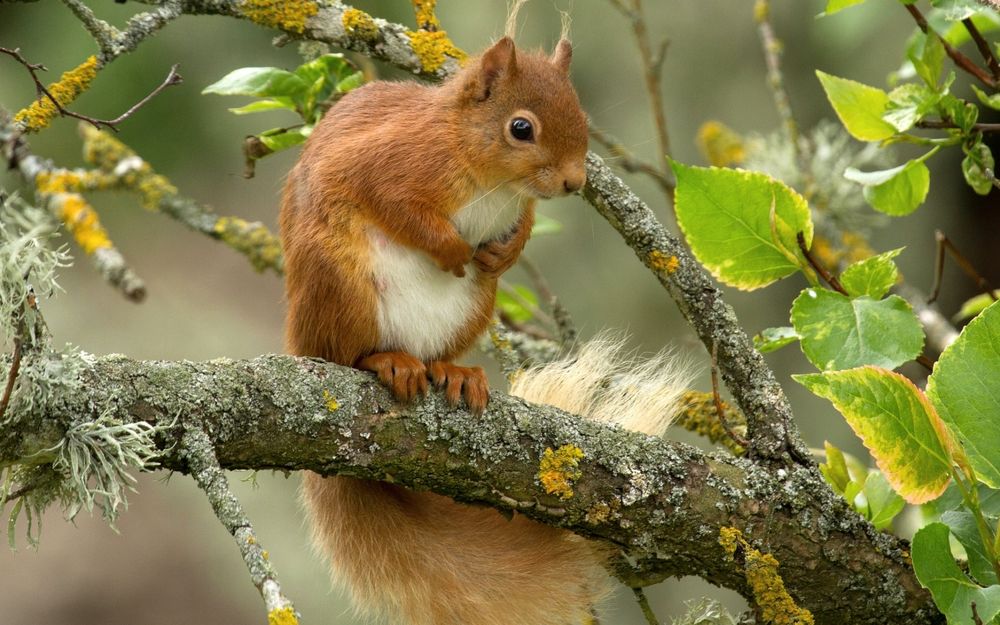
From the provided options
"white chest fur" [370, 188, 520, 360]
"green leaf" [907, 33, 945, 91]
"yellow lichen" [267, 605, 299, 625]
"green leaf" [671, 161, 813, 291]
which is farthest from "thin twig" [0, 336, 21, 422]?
"green leaf" [907, 33, 945, 91]

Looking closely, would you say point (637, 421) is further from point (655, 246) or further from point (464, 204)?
point (464, 204)

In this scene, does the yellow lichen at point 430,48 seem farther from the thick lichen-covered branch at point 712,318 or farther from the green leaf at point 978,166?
the green leaf at point 978,166

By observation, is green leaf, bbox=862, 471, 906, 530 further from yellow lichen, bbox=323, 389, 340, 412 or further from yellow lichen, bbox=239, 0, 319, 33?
yellow lichen, bbox=239, 0, 319, 33

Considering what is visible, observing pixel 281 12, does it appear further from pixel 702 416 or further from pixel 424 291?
pixel 702 416

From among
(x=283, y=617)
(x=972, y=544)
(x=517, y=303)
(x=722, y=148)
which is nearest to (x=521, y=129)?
(x=517, y=303)

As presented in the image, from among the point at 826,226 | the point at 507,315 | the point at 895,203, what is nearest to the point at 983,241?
the point at 826,226

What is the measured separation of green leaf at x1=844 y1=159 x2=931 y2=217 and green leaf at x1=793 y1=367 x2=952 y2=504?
39cm

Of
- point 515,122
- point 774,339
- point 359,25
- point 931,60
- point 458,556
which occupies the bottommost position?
point 458,556

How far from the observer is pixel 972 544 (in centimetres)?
108

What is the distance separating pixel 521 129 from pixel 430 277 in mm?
256

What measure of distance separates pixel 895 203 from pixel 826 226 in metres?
0.88

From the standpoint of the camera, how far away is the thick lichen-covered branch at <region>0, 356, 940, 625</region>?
1.10 metres

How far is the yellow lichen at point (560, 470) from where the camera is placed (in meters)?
1.22

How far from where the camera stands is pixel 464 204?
1.51 meters
